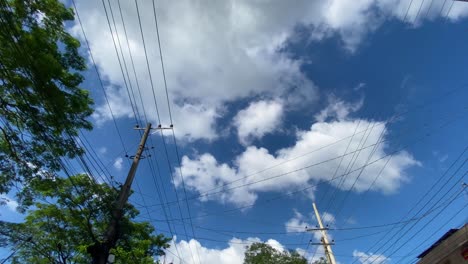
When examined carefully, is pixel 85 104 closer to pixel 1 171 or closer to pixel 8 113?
pixel 8 113

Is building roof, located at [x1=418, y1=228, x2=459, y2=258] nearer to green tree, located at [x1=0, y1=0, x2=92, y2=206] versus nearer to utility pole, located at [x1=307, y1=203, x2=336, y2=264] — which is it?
utility pole, located at [x1=307, y1=203, x2=336, y2=264]

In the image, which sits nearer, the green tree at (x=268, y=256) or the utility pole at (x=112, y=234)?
the utility pole at (x=112, y=234)

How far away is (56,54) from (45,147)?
3.29 m

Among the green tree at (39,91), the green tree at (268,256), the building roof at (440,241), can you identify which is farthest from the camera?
the green tree at (268,256)

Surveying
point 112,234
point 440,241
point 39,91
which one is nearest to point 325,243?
point 440,241

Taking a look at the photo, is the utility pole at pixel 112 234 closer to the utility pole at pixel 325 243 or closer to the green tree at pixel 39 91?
the green tree at pixel 39 91

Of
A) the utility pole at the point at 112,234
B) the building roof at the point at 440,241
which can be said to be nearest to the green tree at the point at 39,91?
the utility pole at the point at 112,234

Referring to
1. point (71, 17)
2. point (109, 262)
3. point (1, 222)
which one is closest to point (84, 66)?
point (71, 17)

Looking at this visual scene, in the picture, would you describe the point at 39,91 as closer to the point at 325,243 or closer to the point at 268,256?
the point at 325,243

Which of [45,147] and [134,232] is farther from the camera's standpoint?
[134,232]

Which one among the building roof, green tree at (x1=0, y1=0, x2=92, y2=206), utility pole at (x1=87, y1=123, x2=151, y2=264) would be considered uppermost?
green tree at (x1=0, y1=0, x2=92, y2=206)

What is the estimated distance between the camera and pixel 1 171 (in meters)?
9.72

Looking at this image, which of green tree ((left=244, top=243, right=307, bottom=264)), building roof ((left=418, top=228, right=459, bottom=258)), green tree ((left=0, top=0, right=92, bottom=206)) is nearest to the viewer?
green tree ((left=0, top=0, right=92, bottom=206))

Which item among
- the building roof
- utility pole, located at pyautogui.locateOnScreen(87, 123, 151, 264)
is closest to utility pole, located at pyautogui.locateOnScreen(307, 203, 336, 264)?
the building roof
